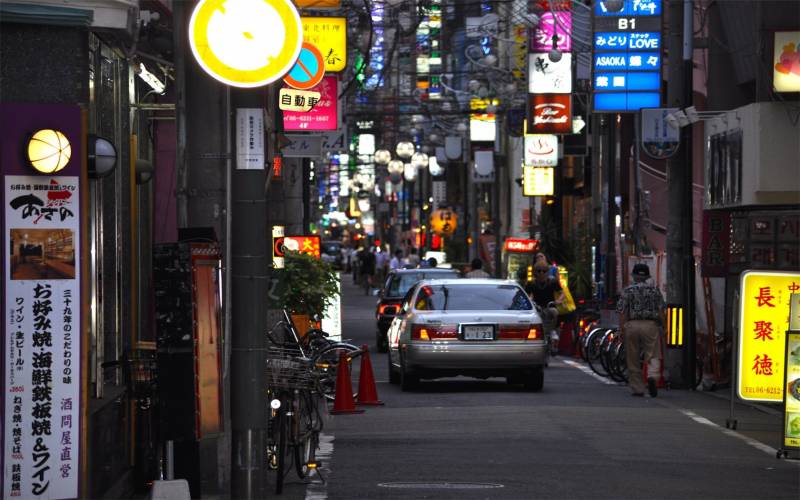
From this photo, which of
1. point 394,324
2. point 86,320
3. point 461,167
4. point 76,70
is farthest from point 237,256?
point 461,167

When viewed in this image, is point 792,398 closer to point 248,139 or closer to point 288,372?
point 288,372

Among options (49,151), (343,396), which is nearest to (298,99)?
(343,396)

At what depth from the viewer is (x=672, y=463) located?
44.6 ft

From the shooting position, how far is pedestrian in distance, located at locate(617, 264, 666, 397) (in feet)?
70.4

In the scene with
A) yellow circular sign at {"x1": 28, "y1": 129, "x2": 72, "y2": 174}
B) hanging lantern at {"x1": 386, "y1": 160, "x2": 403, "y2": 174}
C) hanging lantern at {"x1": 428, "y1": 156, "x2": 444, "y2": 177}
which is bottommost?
yellow circular sign at {"x1": 28, "y1": 129, "x2": 72, "y2": 174}

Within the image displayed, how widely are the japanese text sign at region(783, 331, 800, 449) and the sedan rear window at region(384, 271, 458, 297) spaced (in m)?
18.6

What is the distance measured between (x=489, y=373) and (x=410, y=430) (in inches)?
191

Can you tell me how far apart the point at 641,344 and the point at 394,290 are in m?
10.8

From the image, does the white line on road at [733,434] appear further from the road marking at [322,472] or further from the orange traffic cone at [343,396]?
the road marking at [322,472]

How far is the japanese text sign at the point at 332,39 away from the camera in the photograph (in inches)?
1059

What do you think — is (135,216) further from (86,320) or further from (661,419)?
(661,419)

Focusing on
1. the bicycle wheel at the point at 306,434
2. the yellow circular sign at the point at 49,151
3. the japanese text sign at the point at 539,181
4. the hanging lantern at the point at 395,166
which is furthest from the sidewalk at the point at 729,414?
the hanging lantern at the point at 395,166

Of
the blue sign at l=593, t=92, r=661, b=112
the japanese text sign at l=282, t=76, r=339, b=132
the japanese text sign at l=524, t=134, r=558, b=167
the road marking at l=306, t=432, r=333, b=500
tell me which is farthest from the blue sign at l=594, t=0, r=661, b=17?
the japanese text sign at l=524, t=134, r=558, b=167

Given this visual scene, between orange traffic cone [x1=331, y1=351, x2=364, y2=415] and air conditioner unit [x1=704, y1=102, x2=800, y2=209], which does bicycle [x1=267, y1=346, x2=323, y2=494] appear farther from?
air conditioner unit [x1=704, y1=102, x2=800, y2=209]
